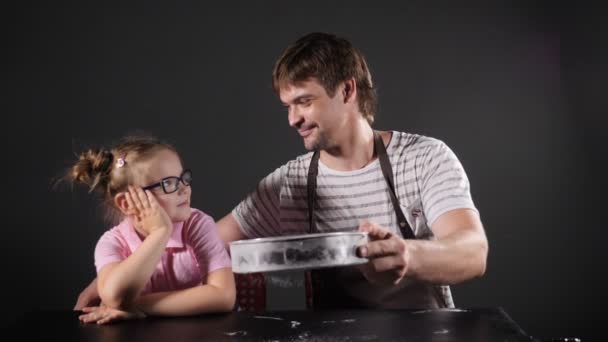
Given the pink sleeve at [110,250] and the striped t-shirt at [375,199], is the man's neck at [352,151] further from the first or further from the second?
the pink sleeve at [110,250]

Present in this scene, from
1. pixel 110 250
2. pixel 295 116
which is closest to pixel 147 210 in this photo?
pixel 110 250

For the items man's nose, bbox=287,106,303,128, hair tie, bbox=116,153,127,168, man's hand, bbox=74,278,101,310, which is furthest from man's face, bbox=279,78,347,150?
man's hand, bbox=74,278,101,310

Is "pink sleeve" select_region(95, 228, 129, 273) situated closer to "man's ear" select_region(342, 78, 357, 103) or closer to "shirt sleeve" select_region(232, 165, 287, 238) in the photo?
"shirt sleeve" select_region(232, 165, 287, 238)

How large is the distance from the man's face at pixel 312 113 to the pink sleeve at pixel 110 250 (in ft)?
2.47

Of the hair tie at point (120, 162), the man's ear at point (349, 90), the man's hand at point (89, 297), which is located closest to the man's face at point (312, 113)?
the man's ear at point (349, 90)

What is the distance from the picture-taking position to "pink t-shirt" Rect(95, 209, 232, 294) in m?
2.11

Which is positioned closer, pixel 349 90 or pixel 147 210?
pixel 147 210

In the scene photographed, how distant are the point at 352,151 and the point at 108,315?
43.5 inches

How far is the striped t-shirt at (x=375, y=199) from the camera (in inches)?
94.4

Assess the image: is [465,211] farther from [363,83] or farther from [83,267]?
[83,267]

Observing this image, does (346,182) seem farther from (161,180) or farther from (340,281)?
(161,180)

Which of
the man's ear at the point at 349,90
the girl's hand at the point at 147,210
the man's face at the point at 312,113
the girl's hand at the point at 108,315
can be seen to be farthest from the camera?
the man's ear at the point at 349,90

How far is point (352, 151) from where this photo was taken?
262 centimetres

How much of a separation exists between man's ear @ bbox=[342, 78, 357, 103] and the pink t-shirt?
0.82m
